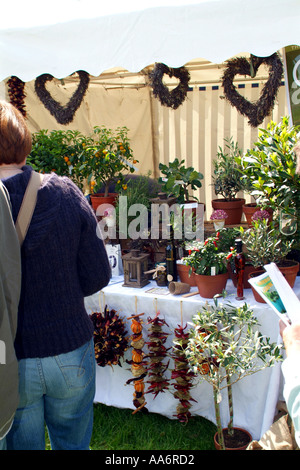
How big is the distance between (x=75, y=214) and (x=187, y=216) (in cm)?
146

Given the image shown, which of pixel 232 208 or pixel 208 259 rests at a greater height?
pixel 232 208

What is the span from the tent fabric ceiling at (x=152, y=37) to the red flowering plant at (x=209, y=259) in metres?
1.04

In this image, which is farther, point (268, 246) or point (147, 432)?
point (147, 432)

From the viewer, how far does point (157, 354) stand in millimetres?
2545

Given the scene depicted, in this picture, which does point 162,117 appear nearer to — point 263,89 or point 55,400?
point 263,89

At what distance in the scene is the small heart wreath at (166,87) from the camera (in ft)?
9.91

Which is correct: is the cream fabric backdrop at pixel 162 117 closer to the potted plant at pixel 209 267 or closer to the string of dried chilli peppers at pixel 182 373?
the potted plant at pixel 209 267

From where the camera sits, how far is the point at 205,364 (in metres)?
2.25

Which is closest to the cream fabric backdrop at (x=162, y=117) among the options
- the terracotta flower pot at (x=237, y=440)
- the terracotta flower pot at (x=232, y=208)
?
the terracotta flower pot at (x=232, y=208)

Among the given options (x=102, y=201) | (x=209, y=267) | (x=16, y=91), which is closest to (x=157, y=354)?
(x=209, y=267)

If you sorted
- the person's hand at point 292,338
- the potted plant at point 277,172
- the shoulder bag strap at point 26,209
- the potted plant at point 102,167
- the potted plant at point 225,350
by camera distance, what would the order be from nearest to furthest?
the person's hand at point 292,338
the shoulder bag strap at point 26,209
the potted plant at point 225,350
the potted plant at point 277,172
the potted plant at point 102,167

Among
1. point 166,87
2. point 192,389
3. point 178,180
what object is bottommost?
point 192,389

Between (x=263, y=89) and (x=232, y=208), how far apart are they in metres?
0.82

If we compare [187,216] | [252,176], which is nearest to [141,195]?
[187,216]
